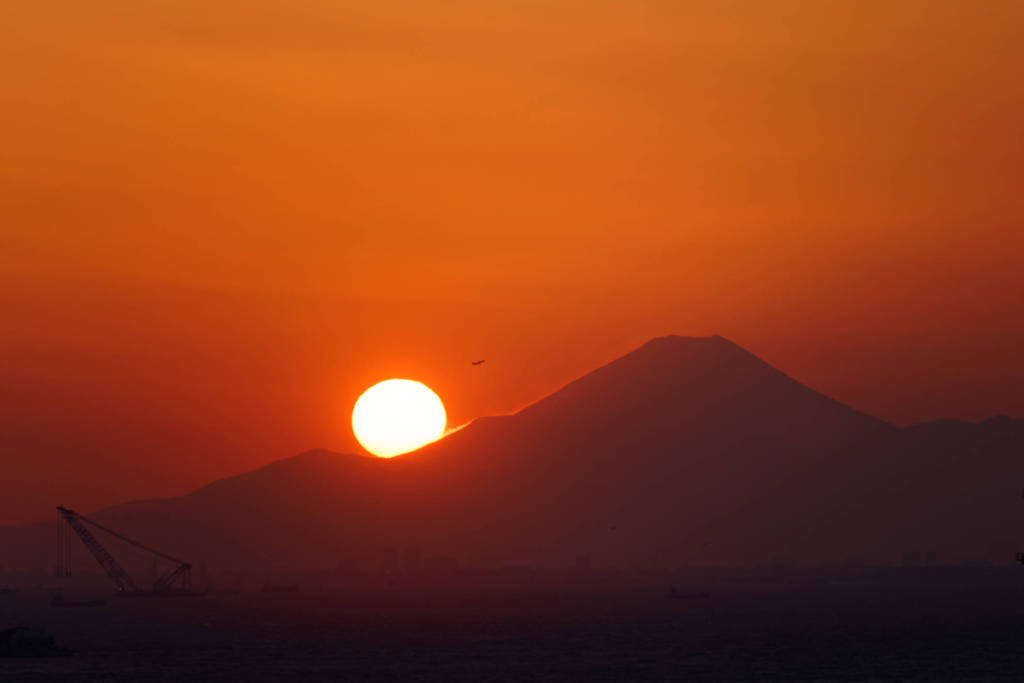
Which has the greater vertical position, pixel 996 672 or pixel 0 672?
pixel 0 672

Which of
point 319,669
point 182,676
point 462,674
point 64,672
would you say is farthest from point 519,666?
point 64,672

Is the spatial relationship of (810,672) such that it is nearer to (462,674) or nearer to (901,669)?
(901,669)

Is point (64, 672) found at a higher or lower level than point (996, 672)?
higher

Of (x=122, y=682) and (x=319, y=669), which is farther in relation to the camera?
(x=319, y=669)

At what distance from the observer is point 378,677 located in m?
185

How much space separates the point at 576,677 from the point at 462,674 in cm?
1513

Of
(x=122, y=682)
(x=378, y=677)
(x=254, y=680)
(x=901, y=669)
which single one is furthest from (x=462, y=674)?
(x=901, y=669)

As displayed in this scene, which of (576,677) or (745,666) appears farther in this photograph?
(745,666)

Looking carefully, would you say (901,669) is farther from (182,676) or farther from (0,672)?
(0,672)

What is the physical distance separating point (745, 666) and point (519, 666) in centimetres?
2830

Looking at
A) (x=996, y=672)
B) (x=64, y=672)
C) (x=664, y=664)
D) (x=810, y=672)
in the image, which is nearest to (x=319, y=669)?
(x=64, y=672)

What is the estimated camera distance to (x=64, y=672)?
636 ft

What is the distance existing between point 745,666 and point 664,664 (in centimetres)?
1016

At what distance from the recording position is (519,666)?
198 meters
